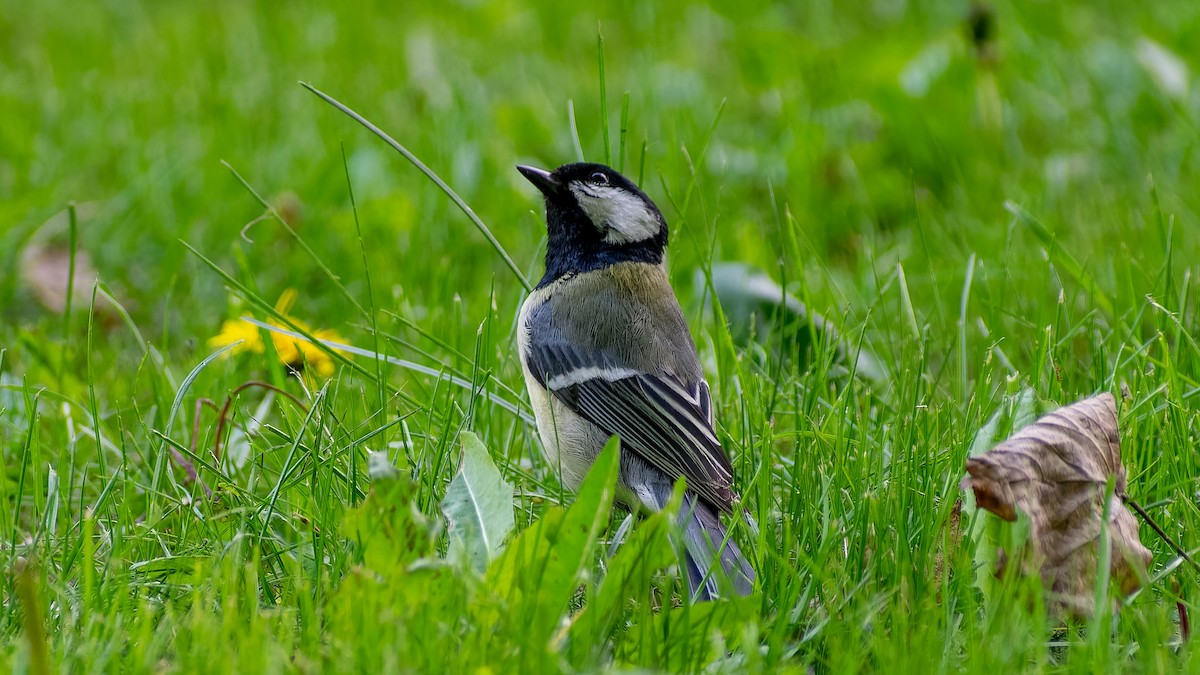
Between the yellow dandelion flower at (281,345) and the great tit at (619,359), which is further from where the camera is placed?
the yellow dandelion flower at (281,345)

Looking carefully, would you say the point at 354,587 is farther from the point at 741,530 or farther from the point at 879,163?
the point at 879,163

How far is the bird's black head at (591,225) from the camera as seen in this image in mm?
3504

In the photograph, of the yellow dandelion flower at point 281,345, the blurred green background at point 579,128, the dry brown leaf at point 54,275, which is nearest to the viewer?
the yellow dandelion flower at point 281,345

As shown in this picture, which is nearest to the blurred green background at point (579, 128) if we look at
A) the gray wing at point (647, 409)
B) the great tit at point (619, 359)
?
the great tit at point (619, 359)

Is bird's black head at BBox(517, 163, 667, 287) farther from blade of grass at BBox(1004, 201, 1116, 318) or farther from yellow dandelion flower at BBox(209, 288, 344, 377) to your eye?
blade of grass at BBox(1004, 201, 1116, 318)

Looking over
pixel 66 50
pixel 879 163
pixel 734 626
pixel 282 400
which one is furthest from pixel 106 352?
pixel 66 50

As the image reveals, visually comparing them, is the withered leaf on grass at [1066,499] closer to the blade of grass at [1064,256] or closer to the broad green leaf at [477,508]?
the broad green leaf at [477,508]

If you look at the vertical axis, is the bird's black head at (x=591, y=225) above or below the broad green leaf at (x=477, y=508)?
above

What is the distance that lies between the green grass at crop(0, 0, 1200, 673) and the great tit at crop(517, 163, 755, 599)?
0.38 ft

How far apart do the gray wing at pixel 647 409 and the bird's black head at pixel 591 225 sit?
385mm

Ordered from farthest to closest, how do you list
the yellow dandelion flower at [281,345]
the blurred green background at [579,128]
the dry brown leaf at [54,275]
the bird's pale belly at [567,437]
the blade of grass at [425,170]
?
1. the blurred green background at [579,128]
2. the dry brown leaf at [54,275]
3. the yellow dandelion flower at [281,345]
4. the bird's pale belly at [567,437]
5. the blade of grass at [425,170]

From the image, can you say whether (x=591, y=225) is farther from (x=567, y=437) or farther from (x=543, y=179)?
(x=567, y=437)

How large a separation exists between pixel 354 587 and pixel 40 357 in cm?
195

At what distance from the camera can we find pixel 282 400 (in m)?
2.96
